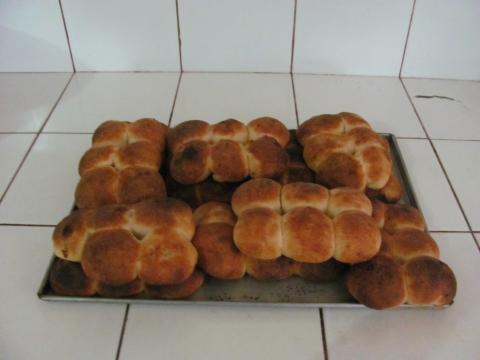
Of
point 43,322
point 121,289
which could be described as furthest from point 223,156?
point 43,322

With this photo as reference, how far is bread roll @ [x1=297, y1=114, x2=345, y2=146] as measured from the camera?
67cm

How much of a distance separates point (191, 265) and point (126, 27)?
668mm

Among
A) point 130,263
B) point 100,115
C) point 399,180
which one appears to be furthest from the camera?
point 100,115

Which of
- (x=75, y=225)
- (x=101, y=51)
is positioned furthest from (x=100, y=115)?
(x=75, y=225)

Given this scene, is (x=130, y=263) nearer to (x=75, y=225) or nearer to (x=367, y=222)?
(x=75, y=225)

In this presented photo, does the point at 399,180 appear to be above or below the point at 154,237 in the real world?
above

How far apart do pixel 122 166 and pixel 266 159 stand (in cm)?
21

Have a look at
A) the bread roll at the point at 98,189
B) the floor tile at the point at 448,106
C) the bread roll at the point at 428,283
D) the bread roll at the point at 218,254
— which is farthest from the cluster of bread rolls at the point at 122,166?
the floor tile at the point at 448,106

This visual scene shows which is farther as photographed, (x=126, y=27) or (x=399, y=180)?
(x=126, y=27)

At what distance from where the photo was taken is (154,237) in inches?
20.1

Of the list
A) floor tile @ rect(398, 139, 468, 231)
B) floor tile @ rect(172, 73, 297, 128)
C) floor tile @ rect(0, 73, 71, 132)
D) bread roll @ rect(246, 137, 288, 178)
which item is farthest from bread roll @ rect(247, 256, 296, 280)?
floor tile @ rect(0, 73, 71, 132)

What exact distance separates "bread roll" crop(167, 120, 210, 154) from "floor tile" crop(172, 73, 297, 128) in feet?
0.80

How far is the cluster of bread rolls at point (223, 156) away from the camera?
604 mm

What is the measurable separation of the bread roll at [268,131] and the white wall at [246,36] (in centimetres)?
38
